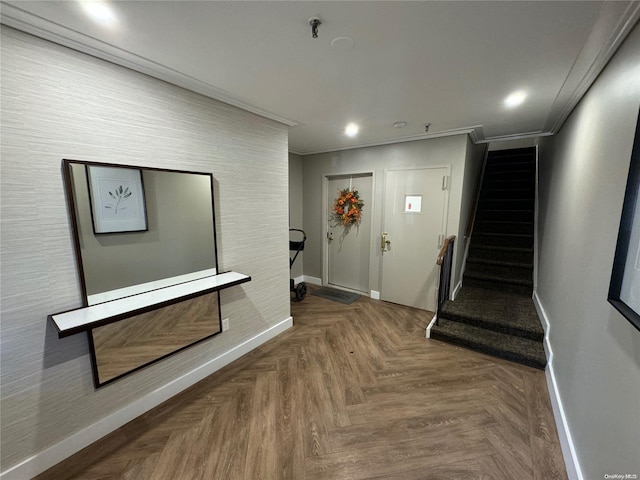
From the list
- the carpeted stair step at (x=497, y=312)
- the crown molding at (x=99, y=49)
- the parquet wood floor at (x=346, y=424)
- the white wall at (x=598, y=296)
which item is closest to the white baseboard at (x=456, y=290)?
the carpeted stair step at (x=497, y=312)

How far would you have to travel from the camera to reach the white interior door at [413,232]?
133 inches

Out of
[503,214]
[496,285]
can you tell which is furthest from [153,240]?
[503,214]

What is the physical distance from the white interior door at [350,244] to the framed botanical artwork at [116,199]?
117 inches

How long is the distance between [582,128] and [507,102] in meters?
0.59

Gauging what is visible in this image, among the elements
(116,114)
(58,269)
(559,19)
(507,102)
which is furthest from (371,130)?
(58,269)

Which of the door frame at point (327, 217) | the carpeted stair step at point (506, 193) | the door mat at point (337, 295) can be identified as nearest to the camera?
the door frame at point (327, 217)

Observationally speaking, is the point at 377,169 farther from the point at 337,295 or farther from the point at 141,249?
the point at 141,249

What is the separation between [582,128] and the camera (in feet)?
6.77

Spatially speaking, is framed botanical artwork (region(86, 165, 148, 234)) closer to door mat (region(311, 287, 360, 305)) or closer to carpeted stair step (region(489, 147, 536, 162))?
door mat (region(311, 287, 360, 305))

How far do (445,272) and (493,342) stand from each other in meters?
0.85

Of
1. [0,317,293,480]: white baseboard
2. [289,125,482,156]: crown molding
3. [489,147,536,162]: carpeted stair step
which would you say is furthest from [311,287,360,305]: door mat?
[489,147,536,162]: carpeted stair step

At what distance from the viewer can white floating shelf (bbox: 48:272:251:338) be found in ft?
4.55

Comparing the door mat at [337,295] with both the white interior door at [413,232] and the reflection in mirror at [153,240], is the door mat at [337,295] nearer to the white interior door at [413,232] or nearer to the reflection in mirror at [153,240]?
the white interior door at [413,232]

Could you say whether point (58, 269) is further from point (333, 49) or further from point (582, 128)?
point (582, 128)
